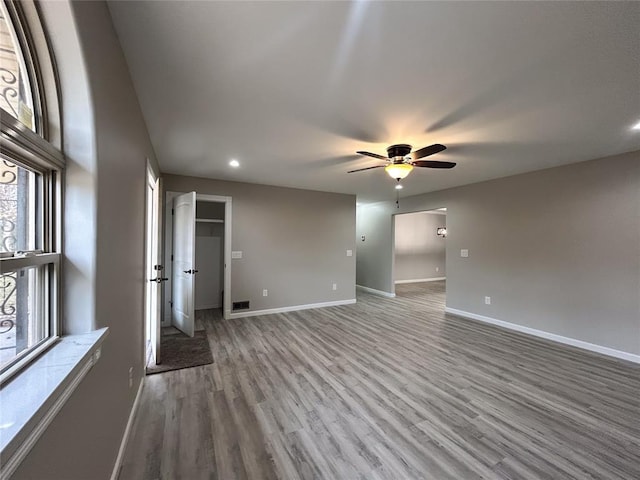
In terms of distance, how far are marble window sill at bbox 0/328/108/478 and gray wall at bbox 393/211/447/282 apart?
8.38 metres

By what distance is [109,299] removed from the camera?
4.53 ft

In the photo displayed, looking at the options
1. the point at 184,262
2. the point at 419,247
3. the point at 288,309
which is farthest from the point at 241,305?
the point at 419,247

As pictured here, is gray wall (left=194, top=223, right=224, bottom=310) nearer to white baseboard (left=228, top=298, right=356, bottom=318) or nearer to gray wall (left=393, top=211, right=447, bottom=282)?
white baseboard (left=228, top=298, right=356, bottom=318)

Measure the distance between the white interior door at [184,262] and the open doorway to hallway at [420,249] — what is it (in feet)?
21.0

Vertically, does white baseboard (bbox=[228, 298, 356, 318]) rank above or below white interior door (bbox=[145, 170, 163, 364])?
below

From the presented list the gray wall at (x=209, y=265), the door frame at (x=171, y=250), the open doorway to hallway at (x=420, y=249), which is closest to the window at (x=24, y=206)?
the door frame at (x=171, y=250)

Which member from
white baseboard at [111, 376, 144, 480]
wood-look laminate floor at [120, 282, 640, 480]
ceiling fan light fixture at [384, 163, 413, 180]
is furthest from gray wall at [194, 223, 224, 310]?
ceiling fan light fixture at [384, 163, 413, 180]

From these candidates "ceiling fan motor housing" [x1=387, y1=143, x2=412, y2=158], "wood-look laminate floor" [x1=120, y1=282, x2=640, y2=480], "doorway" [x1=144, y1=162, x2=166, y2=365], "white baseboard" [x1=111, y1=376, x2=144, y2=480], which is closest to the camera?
"white baseboard" [x1=111, y1=376, x2=144, y2=480]

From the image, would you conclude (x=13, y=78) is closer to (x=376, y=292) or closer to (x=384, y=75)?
(x=384, y=75)

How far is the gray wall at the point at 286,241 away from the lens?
4777 millimetres

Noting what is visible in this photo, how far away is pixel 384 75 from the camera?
174 cm

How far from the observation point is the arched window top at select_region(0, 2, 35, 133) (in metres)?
0.86

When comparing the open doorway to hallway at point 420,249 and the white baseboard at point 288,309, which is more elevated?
the open doorway to hallway at point 420,249

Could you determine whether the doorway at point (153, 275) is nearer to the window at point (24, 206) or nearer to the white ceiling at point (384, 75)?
the white ceiling at point (384, 75)
